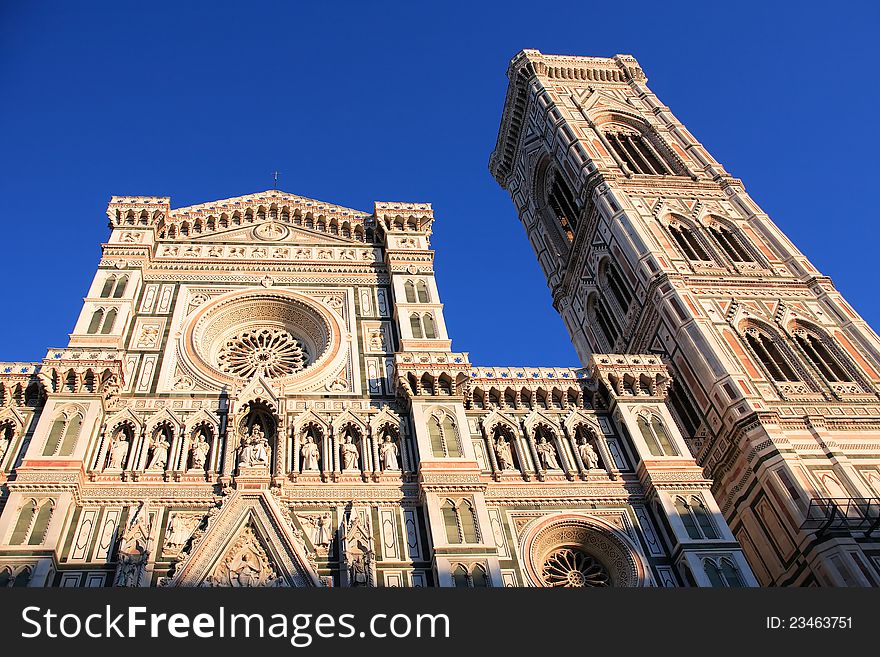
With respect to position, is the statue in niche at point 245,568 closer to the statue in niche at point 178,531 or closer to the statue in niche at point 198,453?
the statue in niche at point 178,531

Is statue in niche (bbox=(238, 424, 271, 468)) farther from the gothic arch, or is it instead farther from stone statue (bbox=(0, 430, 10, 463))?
the gothic arch

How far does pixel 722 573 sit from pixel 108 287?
15173 millimetres

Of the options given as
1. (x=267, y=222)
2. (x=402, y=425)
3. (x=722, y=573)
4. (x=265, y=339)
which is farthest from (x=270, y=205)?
(x=722, y=573)

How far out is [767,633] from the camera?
11.4 meters

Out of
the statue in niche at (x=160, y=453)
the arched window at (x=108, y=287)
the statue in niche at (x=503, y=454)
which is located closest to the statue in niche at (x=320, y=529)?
the statue in niche at (x=160, y=453)

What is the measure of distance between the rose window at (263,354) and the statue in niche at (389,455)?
3.44 m

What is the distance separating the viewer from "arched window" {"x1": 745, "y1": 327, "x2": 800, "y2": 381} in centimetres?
2152

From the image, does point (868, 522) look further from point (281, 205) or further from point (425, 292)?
point (281, 205)

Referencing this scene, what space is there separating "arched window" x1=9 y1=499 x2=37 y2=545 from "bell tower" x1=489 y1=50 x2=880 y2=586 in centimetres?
1441

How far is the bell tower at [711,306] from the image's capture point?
18000mm

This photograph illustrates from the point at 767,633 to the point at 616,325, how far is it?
54.6 ft

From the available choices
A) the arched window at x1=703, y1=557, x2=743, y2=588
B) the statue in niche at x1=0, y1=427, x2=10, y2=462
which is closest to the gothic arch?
the arched window at x1=703, y1=557, x2=743, y2=588

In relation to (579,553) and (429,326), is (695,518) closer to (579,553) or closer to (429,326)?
(579,553)

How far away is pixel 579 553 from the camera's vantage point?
54.0ft
